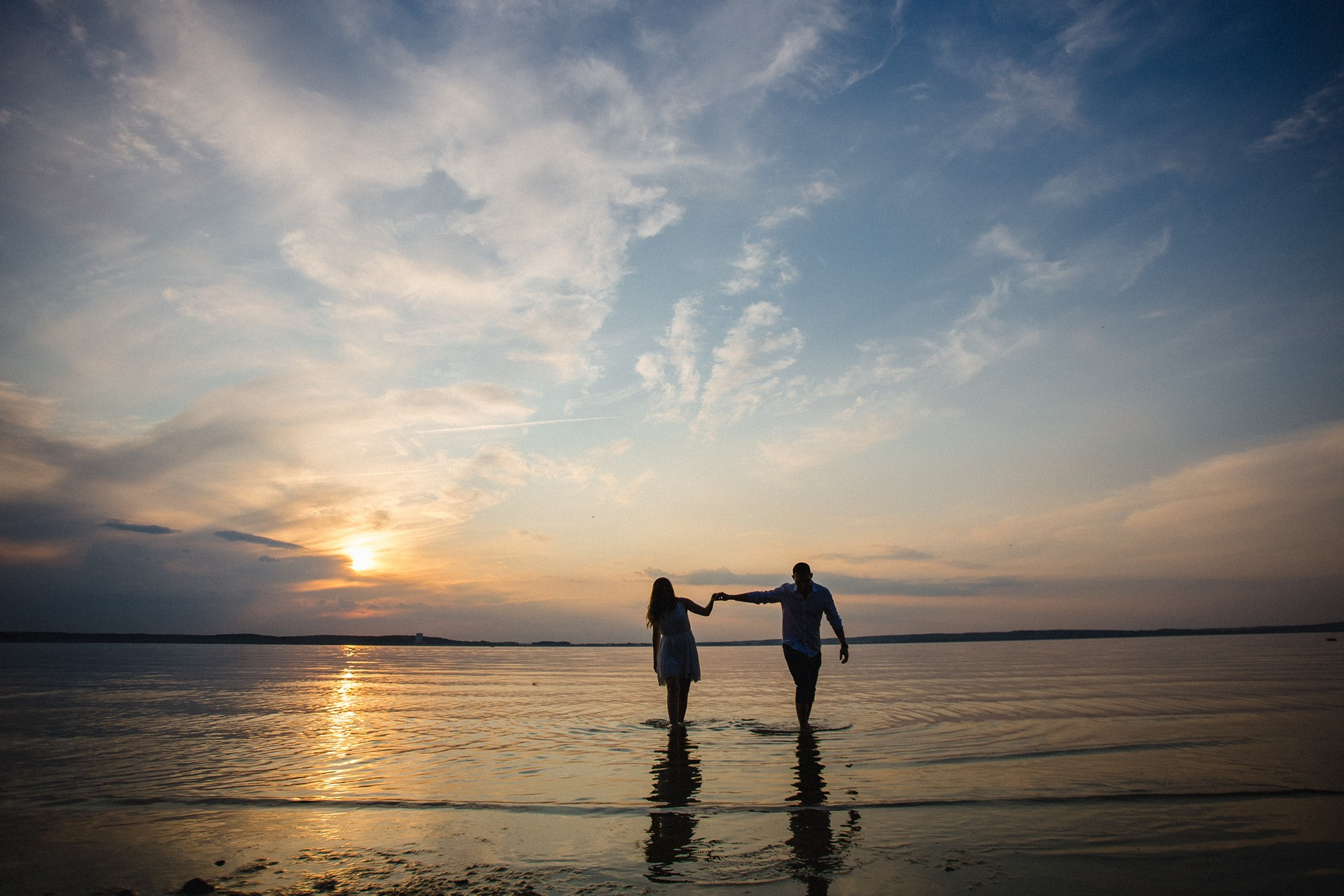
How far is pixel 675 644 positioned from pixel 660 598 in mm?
847

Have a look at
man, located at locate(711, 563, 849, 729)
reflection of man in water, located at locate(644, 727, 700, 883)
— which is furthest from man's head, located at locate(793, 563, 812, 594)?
reflection of man in water, located at locate(644, 727, 700, 883)

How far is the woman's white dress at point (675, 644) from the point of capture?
39.8 ft

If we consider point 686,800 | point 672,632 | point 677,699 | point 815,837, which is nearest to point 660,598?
point 672,632

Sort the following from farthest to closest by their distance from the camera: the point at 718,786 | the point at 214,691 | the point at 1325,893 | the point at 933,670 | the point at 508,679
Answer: the point at 933,670 < the point at 508,679 < the point at 214,691 < the point at 718,786 < the point at 1325,893

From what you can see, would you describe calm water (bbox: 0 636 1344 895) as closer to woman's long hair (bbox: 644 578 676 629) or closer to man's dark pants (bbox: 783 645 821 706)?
man's dark pants (bbox: 783 645 821 706)

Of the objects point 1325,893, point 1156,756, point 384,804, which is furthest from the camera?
point 1156,756

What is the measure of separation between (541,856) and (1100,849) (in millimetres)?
4295

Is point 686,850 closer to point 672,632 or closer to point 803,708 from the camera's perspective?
point 672,632

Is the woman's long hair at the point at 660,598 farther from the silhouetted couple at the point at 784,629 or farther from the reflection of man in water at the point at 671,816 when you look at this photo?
the reflection of man in water at the point at 671,816

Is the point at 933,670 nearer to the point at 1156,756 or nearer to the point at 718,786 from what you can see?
the point at 1156,756

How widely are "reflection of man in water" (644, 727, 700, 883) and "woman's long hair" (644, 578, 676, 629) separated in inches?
84.2

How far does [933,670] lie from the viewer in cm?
3850

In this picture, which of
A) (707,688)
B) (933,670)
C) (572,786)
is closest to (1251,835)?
(572,786)

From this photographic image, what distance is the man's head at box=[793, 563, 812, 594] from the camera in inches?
453
